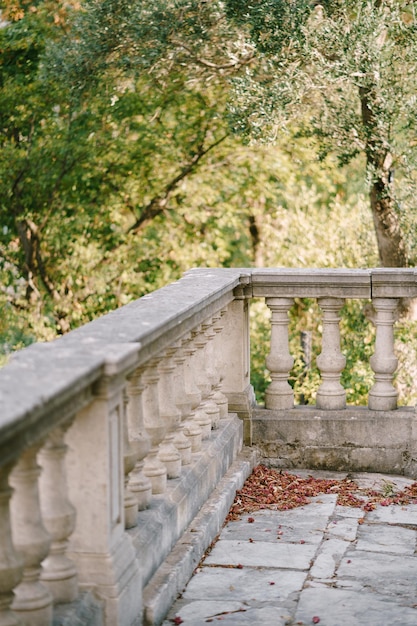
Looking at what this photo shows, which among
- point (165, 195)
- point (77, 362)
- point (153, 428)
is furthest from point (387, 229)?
point (77, 362)

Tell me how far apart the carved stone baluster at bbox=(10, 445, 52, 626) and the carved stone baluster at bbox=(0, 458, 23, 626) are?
141mm

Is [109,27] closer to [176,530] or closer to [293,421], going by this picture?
[293,421]

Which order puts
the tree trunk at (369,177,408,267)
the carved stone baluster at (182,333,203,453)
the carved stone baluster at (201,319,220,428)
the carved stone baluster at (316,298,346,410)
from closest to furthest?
the carved stone baluster at (182,333,203,453) → the carved stone baluster at (201,319,220,428) → the carved stone baluster at (316,298,346,410) → the tree trunk at (369,177,408,267)

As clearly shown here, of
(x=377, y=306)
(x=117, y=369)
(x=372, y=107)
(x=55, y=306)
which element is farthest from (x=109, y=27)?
(x=117, y=369)

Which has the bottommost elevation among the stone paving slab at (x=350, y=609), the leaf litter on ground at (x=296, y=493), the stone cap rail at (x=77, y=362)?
the stone paving slab at (x=350, y=609)

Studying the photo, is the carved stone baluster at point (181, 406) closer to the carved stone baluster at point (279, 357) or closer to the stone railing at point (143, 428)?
the stone railing at point (143, 428)

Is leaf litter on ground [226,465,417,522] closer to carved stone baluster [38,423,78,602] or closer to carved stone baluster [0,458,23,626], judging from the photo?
carved stone baluster [38,423,78,602]

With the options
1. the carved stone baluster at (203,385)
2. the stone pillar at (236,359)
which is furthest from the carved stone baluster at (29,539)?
the stone pillar at (236,359)

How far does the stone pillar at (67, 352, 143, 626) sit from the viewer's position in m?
3.33

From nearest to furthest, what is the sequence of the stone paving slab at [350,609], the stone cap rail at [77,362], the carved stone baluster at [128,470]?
1. the stone cap rail at [77,362]
2. the carved stone baluster at [128,470]
3. the stone paving slab at [350,609]

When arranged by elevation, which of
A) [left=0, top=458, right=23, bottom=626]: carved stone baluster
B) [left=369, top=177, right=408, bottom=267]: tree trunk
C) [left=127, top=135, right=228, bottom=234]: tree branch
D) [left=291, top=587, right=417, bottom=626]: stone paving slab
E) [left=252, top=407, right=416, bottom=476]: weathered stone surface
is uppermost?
[left=127, top=135, right=228, bottom=234]: tree branch

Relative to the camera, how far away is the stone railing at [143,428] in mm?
2910

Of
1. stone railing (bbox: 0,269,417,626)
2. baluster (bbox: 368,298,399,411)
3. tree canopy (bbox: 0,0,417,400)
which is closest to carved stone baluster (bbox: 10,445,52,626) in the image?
stone railing (bbox: 0,269,417,626)

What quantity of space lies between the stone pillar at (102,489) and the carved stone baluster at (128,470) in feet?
0.92
